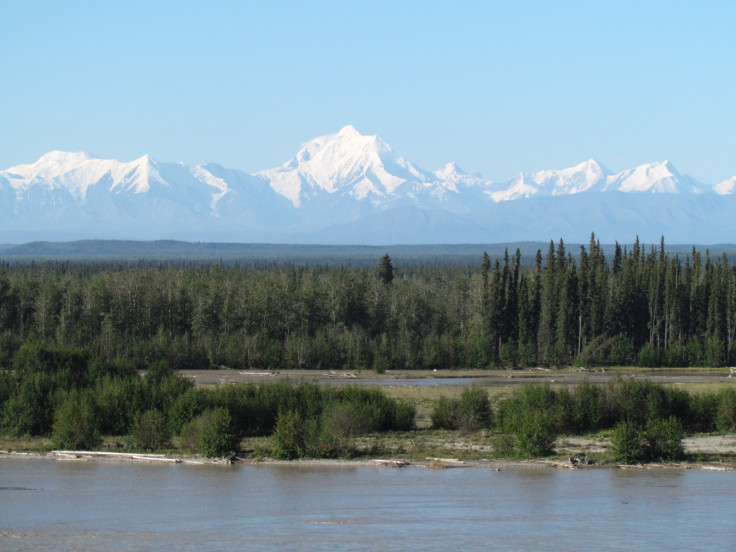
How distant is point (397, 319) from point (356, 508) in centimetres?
7635

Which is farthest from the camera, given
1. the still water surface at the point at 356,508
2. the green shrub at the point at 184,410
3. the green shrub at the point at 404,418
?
the green shrub at the point at 404,418

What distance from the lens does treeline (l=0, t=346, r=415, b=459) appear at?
4888cm

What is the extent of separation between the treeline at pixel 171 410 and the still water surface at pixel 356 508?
89.5 inches

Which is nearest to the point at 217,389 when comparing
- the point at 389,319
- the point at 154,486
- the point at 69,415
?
the point at 69,415

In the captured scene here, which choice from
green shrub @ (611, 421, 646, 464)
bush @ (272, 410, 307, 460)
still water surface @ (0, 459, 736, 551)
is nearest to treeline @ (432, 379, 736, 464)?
green shrub @ (611, 421, 646, 464)

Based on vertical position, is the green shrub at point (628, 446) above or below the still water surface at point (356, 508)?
above

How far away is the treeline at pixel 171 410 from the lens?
48.9 meters

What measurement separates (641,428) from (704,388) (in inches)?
1217

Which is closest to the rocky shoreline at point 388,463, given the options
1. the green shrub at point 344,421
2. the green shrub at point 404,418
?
the green shrub at point 344,421

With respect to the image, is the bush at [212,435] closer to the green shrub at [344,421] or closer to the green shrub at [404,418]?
the green shrub at [344,421]

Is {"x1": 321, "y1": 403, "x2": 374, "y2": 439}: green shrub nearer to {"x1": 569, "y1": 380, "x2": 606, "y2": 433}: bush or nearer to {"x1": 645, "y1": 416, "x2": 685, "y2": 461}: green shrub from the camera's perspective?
{"x1": 569, "y1": 380, "x2": 606, "y2": 433}: bush

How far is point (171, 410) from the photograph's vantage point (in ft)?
171

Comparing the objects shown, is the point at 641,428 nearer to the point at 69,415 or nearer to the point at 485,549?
the point at 485,549

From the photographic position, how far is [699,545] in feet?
112
